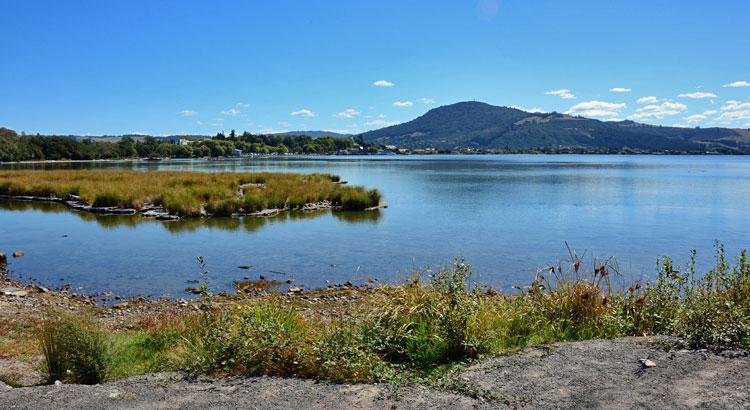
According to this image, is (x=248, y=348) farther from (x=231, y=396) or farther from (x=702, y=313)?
(x=702, y=313)

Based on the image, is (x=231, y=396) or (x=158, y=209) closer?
(x=231, y=396)

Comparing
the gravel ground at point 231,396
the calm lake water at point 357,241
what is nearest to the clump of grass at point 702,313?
the gravel ground at point 231,396

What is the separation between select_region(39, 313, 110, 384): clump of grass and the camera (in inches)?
269

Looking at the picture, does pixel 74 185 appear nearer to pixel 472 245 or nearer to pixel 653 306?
pixel 472 245

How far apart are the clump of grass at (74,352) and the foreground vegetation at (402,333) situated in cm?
1

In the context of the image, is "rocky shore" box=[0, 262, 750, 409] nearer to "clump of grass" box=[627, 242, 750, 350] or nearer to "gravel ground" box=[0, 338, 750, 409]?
"gravel ground" box=[0, 338, 750, 409]

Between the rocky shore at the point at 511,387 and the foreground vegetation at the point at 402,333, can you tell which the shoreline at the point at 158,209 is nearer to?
the foreground vegetation at the point at 402,333

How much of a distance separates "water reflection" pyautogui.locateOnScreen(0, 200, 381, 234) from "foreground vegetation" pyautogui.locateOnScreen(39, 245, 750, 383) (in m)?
21.0

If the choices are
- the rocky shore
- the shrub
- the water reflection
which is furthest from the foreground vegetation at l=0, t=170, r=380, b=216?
the rocky shore

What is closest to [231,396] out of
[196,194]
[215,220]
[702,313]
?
[702,313]

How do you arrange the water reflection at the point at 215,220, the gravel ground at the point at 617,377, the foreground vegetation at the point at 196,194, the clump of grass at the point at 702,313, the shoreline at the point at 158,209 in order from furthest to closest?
the foreground vegetation at the point at 196,194 → the shoreline at the point at 158,209 → the water reflection at the point at 215,220 → the clump of grass at the point at 702,313 → the gravel ground at the point at 617,377

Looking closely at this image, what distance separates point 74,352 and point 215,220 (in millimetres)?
26051

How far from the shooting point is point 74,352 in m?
6.87

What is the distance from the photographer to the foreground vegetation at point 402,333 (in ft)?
21.9
